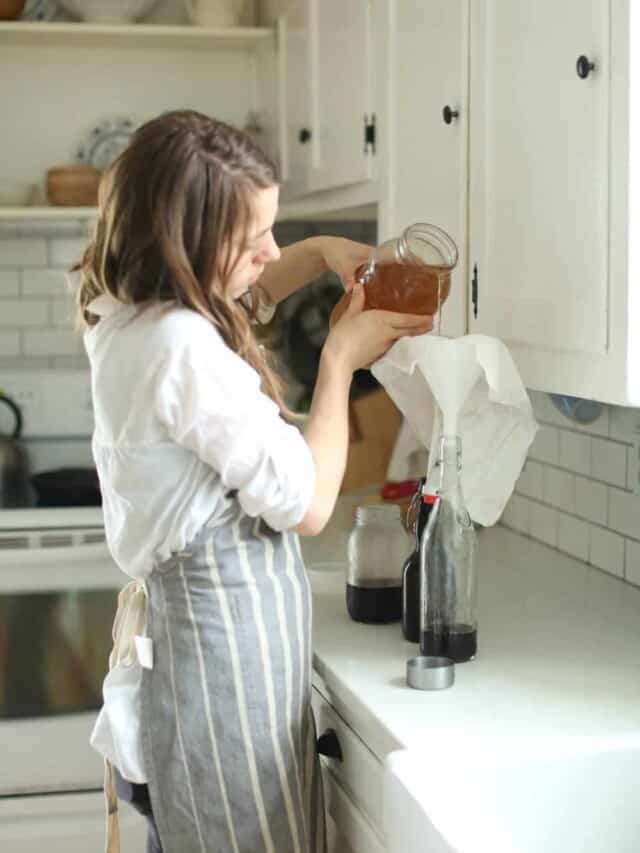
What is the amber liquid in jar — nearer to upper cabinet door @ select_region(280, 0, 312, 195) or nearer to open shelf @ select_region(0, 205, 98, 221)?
upper cabinet door @ select_region(280, 0, 312, 195)

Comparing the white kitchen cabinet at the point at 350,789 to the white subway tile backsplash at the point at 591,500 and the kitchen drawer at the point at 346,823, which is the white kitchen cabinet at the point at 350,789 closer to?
the kitchen drawer at the point at 346,823

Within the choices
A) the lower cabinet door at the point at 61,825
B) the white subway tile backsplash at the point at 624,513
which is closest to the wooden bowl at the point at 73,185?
the lower cabinet door at the point at 61,825

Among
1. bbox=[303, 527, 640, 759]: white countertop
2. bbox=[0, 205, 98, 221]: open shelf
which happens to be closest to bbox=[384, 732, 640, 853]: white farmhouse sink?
bbox=[303, 527, 640, 759]: white countertop

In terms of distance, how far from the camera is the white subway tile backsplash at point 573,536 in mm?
2305

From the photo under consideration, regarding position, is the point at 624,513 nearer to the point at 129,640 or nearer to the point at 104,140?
the point at 129,640

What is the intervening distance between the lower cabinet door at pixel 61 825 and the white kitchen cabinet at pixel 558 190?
4.65 ft

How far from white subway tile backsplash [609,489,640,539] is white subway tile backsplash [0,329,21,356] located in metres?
1.83

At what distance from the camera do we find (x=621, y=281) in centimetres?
146

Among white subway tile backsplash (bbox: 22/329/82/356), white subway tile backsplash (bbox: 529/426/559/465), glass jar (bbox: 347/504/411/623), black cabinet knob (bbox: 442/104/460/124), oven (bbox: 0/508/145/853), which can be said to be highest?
black cabinet knob (bbox: 442/104/460/124)

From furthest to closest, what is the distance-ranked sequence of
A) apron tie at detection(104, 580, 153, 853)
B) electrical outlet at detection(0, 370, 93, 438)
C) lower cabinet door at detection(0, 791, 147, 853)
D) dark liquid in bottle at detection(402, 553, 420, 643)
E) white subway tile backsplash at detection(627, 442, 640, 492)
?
1. electrical outlet at detection(0, 370, 93, 438)
2. lower cabinet door at detection(0, 791, 147, 853)
3. white subway tile backsplash at detection(627, 442, 640, 492)
4. dark liquid in bottle at detection(402, 553, 420, 643)
5. apron tie at detection(104, 580, 153, 853)

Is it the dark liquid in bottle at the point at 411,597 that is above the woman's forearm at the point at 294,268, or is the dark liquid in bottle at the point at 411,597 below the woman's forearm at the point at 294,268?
below

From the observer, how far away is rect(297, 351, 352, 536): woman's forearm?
1.48 meters

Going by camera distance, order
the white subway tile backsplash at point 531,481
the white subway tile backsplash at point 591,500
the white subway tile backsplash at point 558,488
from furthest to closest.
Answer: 1. the white subway tile backsplash at point 531,481
2. the white subway tile backsplash at point 558,488
3. the white subway tile backsplash at point 591,500

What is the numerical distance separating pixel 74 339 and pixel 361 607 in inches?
71.6
